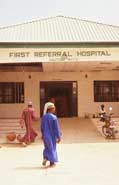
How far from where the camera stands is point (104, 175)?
360 inches

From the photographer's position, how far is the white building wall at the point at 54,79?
2409 centimetres

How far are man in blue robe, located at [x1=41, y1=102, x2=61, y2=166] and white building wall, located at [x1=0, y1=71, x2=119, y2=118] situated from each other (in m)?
13.8

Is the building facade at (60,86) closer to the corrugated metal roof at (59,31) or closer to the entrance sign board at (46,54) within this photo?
the corrugated metal roof at (59,31)

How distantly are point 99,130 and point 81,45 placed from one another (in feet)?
13.7

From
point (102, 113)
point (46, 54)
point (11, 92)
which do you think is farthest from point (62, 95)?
point (46, 54)

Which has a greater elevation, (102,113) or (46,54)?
(46,54)

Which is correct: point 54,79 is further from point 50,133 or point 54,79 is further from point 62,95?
point 50,133

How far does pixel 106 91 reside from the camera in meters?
24.5

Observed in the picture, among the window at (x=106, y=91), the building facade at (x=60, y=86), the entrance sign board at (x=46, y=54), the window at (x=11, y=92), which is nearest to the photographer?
the entrance sign board at (x=46, y=54)

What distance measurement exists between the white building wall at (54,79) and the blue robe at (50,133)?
13812mm

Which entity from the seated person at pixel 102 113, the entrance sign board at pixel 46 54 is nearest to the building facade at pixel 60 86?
the seated person at pixel 102 113

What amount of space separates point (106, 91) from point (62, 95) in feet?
7.70

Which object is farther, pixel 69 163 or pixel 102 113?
pixel 102 113

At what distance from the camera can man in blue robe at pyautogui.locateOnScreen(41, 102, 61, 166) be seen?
33.4ft
